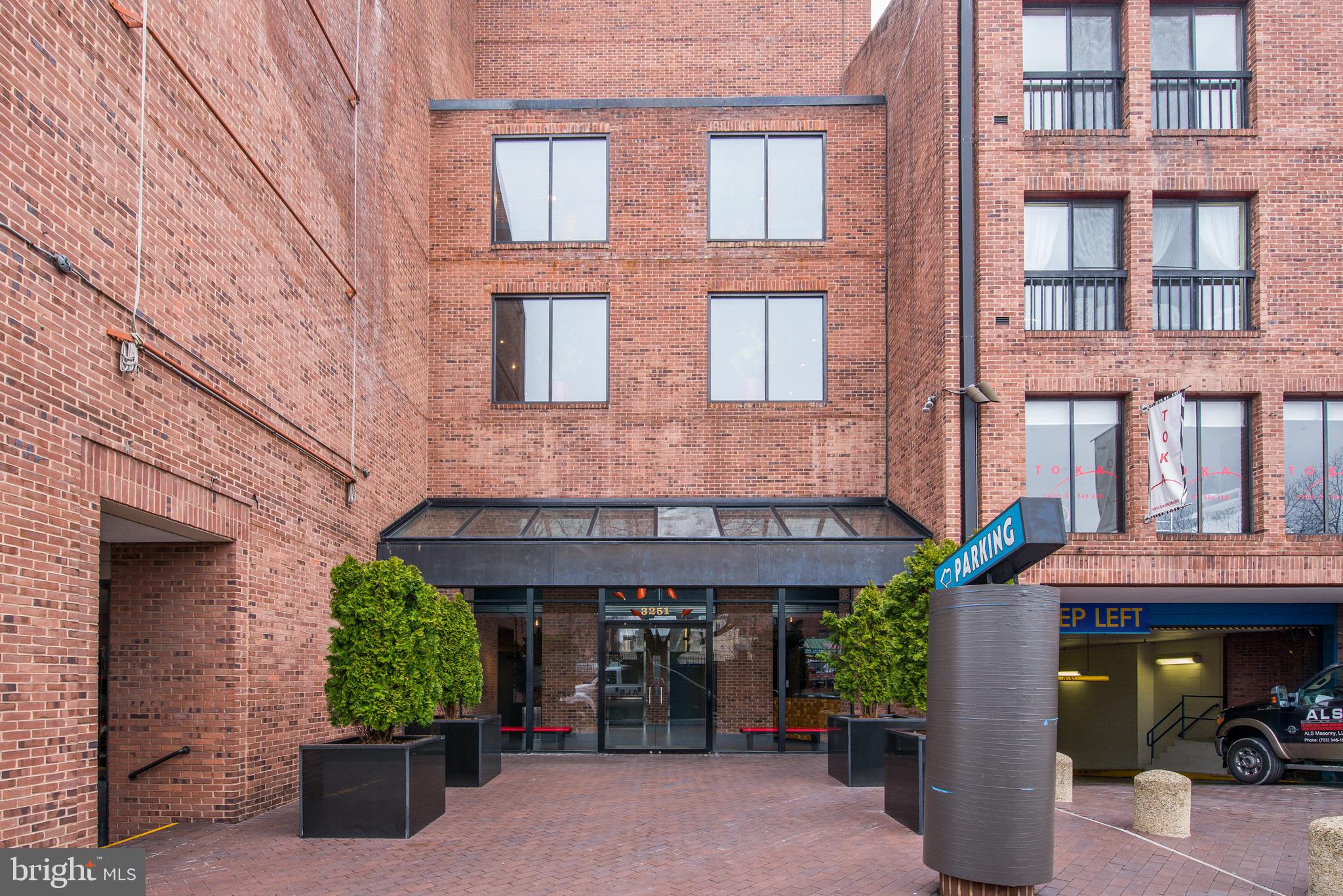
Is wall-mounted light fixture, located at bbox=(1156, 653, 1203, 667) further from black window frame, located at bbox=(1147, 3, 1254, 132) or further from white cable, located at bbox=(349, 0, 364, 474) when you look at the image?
white cable, located at bbox=(349, 0, 364, 474)

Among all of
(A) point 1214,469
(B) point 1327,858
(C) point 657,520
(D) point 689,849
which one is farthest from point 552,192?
(B) point 1327,858

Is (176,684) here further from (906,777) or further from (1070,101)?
(1070,101)

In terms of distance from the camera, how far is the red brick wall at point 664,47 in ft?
73.9

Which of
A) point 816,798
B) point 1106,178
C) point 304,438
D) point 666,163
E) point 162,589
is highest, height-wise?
point 666,163

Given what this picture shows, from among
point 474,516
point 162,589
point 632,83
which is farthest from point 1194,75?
point 162,589

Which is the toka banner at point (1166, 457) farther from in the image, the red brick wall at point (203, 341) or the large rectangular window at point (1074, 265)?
the red brick wall at point (203, 341)

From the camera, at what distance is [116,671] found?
10.4 metres

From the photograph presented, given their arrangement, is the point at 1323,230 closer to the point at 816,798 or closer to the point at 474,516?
the point at 816,798

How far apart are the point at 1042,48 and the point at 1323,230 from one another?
4.98 meters

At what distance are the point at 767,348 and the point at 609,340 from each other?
2.76m

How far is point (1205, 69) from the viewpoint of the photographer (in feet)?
53.1

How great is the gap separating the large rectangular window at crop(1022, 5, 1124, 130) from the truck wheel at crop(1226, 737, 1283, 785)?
9318mm

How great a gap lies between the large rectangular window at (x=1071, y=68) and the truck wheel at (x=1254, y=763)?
367 inches

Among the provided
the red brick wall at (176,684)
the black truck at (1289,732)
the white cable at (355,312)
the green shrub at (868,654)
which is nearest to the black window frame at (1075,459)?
the black truck at (1289,732)
